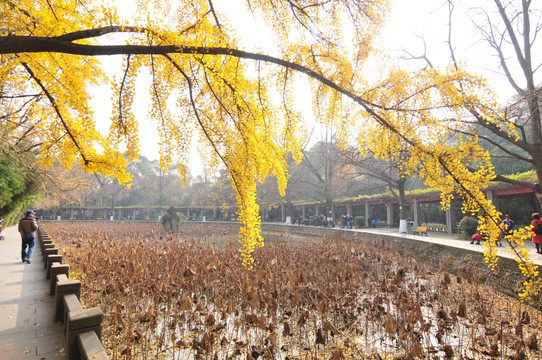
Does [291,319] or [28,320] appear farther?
[291,319]

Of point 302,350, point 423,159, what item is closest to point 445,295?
point 302,350

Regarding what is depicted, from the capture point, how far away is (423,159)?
3189 millimetres

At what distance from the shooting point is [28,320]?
4.52 metres

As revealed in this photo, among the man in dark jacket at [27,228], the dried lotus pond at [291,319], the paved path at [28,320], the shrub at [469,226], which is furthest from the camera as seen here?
the shrub at [469,226]

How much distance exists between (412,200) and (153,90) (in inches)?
849

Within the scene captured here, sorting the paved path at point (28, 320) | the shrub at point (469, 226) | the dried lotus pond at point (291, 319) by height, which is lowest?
the dried lotus pond at point (291, 319)

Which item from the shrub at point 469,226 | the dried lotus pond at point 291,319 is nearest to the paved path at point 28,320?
the dried lotus pond at point 291,319

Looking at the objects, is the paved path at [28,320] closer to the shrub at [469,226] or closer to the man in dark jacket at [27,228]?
the man in dark jacket at [27,228]

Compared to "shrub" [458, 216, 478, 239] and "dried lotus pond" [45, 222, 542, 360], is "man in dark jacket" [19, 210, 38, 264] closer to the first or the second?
"dried lotus pond" [45, 222, 542, 360]

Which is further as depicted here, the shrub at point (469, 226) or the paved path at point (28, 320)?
the shrub at point (469, 226)

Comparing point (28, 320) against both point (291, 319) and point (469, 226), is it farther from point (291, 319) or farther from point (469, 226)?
point (469, 226)

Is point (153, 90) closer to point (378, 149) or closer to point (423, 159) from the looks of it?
point (378, 149)

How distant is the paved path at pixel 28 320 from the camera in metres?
3.60

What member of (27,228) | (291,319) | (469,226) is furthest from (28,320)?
(469,226)
